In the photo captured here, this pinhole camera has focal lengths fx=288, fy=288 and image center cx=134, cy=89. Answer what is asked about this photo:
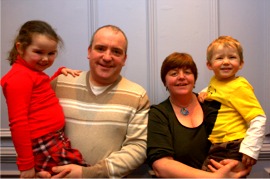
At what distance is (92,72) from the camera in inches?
63.9

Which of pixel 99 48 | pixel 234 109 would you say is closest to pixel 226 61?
pixel 234 109

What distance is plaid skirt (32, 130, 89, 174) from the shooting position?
1.40 metres

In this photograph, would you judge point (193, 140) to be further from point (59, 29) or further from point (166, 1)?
point (59, 29)

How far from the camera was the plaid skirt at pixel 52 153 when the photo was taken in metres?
1.40

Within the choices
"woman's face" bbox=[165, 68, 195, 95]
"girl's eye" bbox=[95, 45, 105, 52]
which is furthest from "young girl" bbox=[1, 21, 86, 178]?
"woman's face" bbox=[165, 68, 195, 95]

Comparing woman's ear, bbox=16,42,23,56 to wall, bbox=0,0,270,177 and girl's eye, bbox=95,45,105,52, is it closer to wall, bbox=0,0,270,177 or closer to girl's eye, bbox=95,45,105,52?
girl's eye, bbox=95,45,105,52

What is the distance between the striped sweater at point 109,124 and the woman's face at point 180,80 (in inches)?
6.8

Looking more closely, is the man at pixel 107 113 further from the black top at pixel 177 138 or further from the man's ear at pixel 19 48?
the man's ear at pixel 19 48

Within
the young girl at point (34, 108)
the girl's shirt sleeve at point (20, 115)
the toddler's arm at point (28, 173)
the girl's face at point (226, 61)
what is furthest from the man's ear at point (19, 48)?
the girl's face at point (226, 61)

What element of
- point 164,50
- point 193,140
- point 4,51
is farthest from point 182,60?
point 4,51

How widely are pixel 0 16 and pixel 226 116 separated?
61.9 inches

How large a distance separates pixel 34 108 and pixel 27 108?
46mm

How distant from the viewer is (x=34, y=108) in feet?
4.50

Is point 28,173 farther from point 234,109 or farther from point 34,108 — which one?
point 234,109
